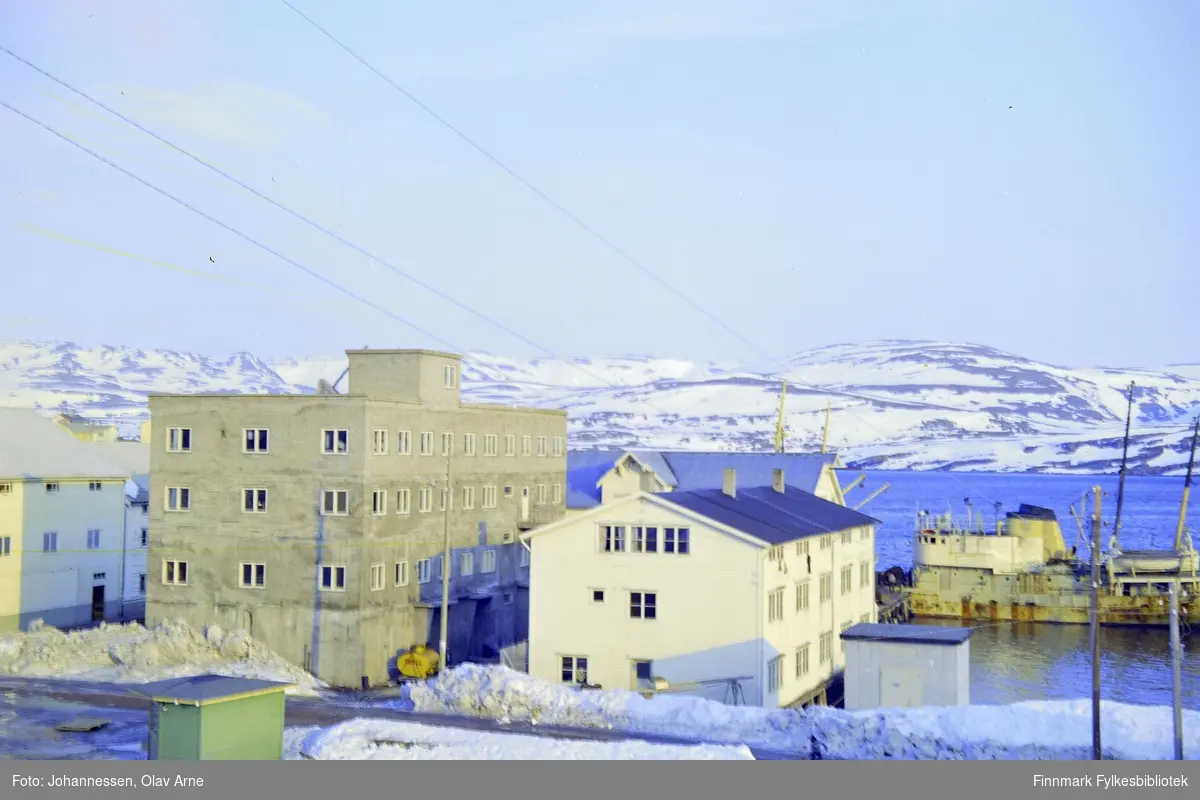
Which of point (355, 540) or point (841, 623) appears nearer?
point (355, 540)

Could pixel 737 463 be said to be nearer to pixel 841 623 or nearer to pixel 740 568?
pixel 841 623

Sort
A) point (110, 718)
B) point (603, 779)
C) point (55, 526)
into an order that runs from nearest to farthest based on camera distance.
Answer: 1. point (603, 779)
2. point (110, 718)
3. point (55, 526)

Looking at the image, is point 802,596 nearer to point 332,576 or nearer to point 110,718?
point 332,576

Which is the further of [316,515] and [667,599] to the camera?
[316,515]

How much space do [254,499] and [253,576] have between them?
2.35 metres

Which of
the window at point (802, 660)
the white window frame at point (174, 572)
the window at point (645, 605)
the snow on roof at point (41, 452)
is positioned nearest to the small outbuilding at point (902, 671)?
the window at point (802, 660)

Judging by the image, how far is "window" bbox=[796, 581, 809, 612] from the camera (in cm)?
3797

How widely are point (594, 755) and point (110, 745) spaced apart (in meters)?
10.6

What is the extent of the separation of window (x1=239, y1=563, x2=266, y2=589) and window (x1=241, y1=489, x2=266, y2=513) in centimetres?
170

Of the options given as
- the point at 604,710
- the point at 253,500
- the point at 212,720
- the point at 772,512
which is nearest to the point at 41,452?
the point at 253,500

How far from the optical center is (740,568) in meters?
34.5

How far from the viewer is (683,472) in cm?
7469

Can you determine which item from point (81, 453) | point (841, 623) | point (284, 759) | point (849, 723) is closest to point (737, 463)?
point (841, 623)

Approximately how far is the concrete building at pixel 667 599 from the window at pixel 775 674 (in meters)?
0.03
